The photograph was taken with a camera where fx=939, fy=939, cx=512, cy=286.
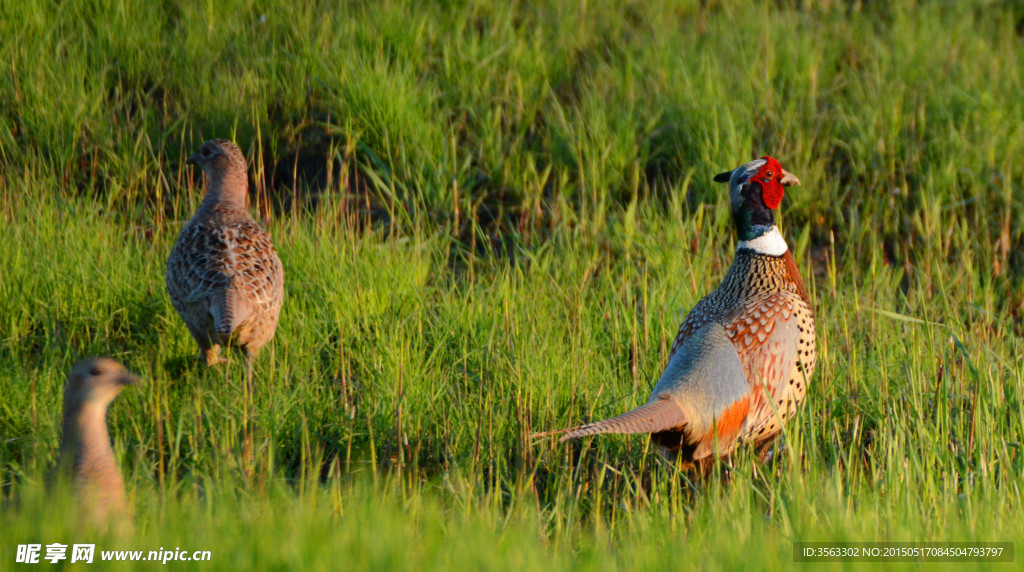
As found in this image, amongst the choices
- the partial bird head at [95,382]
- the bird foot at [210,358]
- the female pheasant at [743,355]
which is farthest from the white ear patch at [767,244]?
the partial bird head at [95,382]

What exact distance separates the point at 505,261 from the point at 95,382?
8.83 feet

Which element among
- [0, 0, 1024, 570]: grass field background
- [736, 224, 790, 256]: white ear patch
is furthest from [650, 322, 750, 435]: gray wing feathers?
[736, 224, 790, 256]: white ear patch

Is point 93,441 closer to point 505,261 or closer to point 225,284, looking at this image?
point 225,284


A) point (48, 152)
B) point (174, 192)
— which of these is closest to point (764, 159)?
point (174, 192)

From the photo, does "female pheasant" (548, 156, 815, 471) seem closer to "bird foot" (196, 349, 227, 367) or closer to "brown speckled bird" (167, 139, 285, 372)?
"brown speckled bird" (167, 139, 285, 372)

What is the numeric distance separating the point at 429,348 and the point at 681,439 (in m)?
1.41

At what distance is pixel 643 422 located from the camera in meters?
3.15

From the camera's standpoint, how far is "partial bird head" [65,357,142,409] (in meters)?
2.73

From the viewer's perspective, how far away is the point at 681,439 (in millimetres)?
3398

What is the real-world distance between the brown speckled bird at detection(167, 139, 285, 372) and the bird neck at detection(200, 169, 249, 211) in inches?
8.7

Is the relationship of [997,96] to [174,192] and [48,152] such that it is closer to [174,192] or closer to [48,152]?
[174,192]

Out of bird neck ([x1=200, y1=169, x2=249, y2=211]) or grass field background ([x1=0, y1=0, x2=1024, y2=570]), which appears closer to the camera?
grass field background ([x1=0, y1=0, x2=1024, y2=570])

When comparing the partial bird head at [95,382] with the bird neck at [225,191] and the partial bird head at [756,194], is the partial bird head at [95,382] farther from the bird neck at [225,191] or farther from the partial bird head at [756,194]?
the partial bird head at [756,194]

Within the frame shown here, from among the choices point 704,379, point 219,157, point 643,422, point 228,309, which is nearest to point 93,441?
point 228,309
